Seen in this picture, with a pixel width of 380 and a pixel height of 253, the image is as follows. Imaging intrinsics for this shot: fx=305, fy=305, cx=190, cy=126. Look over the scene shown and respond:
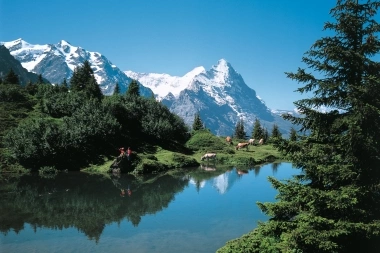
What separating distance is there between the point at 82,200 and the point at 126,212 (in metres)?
6.67

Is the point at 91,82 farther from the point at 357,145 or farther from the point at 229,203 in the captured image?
the point at 357,145

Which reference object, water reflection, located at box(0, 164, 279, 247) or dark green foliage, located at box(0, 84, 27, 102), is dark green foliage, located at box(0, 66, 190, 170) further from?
water reflection, located at box(0, 164, 279, 247)

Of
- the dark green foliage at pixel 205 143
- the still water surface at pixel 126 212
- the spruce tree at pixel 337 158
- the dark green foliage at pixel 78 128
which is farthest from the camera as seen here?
the dark green foliage at pixel 205 143

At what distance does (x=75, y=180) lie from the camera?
41344 mm

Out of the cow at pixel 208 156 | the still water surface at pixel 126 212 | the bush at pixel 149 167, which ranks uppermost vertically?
the cow at pixel 208 156

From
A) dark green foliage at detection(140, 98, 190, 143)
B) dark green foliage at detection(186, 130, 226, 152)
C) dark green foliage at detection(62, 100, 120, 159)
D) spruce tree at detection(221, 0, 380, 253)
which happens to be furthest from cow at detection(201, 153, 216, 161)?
A: spruce tree at detection(221, 0, 380, 253)

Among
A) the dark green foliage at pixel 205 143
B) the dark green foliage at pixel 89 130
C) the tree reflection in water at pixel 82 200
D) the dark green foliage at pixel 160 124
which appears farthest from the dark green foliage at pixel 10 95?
the dark green foliage at pixel 205 143

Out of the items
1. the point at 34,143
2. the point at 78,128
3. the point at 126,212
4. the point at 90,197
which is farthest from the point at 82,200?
the point at 78,128

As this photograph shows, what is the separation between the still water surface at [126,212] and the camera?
1997 cm

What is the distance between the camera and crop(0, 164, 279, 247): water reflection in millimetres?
24625

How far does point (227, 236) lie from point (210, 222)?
3.41 meters

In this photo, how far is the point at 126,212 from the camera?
90.8ft

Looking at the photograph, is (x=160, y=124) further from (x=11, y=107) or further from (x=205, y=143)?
(x=11, y=107)

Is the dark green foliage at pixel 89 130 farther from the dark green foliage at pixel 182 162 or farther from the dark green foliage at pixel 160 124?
the dark green foliage at pixel 182 162
